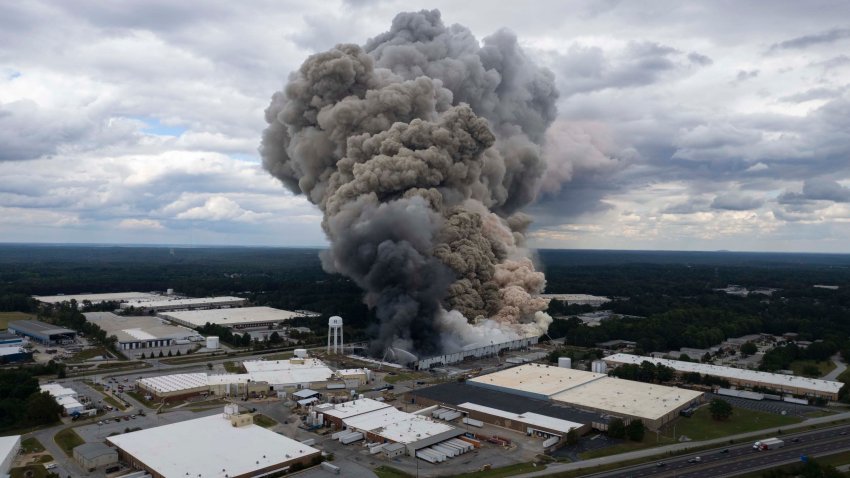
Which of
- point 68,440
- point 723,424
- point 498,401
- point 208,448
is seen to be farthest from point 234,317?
point 723,424

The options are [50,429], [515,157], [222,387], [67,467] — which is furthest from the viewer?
[515,157]

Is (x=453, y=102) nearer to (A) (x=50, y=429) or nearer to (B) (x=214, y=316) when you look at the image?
(B) (x=214, y=316)

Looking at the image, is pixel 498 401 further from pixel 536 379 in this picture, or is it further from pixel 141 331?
pixel 141 331

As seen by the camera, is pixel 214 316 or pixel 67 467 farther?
pixel 214 316

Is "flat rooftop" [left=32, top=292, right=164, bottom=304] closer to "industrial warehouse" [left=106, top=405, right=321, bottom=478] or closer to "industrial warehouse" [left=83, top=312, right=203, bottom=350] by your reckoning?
"industrial warehouse" [left=83, top=312, right=203, bottom=350]

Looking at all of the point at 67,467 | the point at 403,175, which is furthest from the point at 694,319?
the point at 67,467

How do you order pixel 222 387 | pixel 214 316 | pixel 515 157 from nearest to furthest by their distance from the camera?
pixel 222 387
pixel 515 157
pixel 214 316
